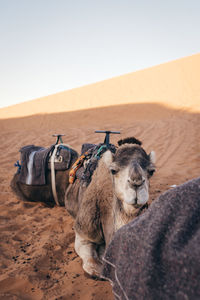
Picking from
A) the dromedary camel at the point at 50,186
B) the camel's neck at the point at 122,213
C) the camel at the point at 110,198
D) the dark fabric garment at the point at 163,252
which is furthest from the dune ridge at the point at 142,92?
the dark fabric garment at the point at 163,252

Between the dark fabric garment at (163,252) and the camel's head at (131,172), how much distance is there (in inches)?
23.8

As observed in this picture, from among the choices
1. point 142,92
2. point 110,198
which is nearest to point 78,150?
point 110,198

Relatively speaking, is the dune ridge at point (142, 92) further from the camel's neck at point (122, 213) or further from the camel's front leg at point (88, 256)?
the camel's neck at point (122, 213)

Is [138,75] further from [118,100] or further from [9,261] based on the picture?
[9,261]

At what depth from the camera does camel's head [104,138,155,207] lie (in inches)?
71.7

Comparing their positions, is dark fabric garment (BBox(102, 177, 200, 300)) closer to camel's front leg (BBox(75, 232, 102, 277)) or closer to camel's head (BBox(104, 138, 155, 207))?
camel's head (BBox(104, 138, 155, 207))

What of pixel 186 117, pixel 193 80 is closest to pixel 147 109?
pixel 186 117

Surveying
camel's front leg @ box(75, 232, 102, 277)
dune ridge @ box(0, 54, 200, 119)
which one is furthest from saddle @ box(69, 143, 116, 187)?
dune ridge @ box(0, 54, 200, 119)

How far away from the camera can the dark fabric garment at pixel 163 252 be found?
93 cm

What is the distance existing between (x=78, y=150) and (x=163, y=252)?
28.3 ft

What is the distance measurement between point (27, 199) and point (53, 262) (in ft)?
6.53

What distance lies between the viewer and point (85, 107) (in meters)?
23.2

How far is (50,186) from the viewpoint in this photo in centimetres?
405

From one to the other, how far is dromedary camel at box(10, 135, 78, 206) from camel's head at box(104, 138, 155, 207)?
189cm
